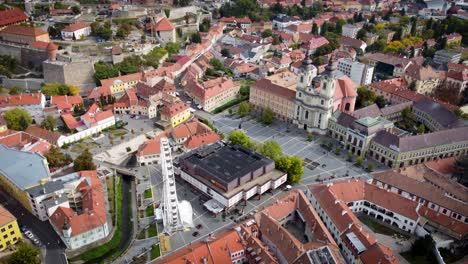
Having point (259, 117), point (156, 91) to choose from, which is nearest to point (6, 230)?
point (156, 91)

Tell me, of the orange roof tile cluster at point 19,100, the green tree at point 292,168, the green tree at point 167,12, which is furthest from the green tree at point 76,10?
the green tree at point 292,168

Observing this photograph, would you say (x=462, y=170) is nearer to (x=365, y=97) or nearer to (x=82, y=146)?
(x=365, y=97)

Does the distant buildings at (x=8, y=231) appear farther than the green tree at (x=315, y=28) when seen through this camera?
No

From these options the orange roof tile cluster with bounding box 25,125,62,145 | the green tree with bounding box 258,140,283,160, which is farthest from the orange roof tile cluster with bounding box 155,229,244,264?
the orange roof tile cluster with bounding box 25,125,62,145

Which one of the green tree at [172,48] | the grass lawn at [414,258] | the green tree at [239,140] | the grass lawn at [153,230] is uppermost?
the green tree at [172,48]

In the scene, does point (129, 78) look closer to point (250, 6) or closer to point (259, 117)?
point (259, 117)

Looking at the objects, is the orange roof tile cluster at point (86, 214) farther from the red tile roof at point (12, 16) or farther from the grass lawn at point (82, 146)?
the red tile roof at point (12, 16)
